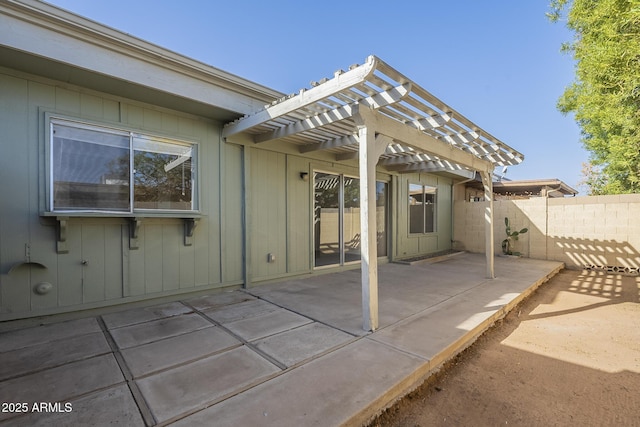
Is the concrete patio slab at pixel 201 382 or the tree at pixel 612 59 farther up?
the tree at pixel 612 59

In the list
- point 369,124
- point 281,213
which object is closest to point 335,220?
point 281,213

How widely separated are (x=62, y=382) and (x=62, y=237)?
5.65ft

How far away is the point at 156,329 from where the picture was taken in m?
2.82

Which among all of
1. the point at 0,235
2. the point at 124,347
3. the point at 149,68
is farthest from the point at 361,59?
the point at 0,235

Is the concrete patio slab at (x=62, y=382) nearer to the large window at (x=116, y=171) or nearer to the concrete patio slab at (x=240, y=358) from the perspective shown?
the concrete patio slab at (x=240, y=358)

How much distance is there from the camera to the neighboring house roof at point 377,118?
2.60 meters

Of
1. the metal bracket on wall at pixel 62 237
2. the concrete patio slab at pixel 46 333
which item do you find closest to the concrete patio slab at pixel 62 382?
the concrete patio slab at pixel 46 333

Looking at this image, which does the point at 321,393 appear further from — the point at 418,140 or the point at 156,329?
the point at 418,140

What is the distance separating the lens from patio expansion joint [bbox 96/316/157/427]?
156cm

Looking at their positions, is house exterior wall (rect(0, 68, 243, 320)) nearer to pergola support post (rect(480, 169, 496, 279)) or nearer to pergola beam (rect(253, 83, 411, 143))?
pergola beam (rect(253, 83, 411, 143))

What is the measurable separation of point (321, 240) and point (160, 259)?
2.91m

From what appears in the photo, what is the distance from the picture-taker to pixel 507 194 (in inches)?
512

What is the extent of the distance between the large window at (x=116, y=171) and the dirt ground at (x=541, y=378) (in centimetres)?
351

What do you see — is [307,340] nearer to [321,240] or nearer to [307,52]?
[321,240]
